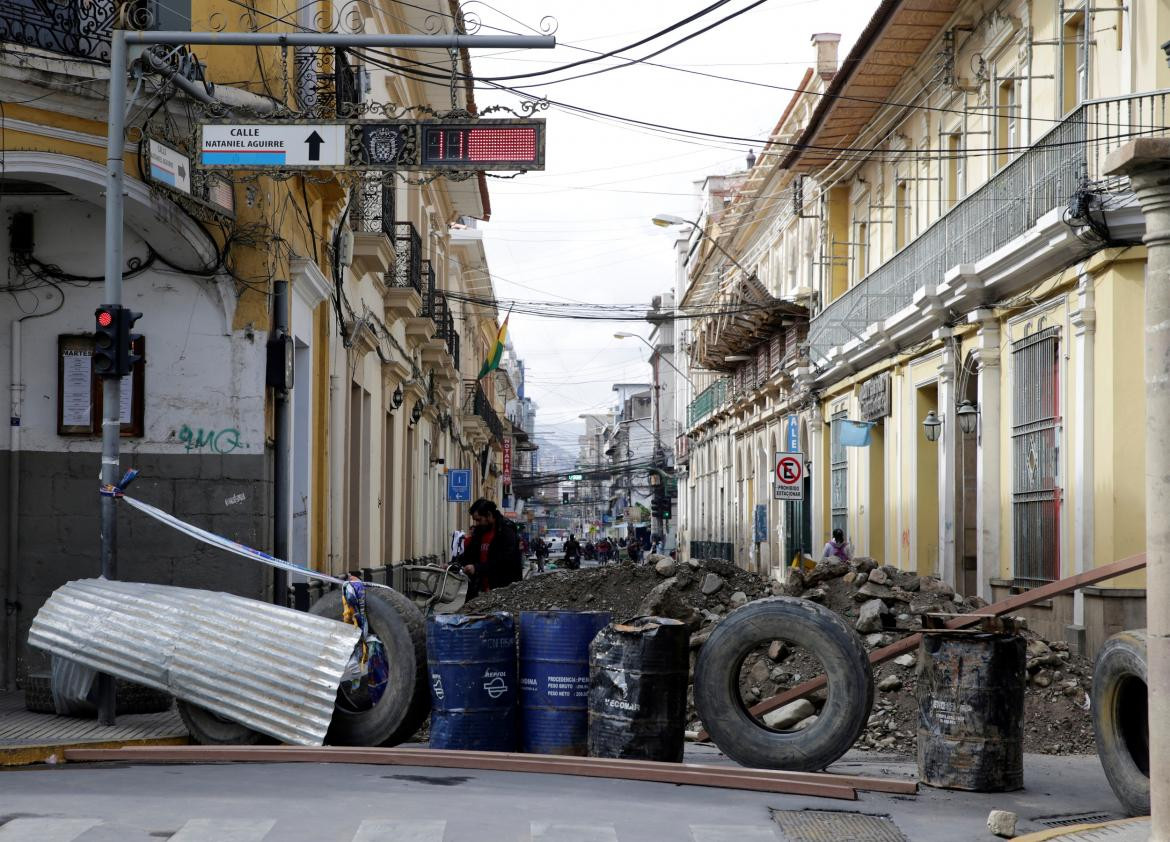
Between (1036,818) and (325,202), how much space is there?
1042 cm

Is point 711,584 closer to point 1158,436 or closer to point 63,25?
point 63,25

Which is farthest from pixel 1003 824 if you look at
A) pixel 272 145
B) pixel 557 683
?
pixel 272 145

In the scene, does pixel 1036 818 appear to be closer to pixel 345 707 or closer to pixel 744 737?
→ pixel 744 737

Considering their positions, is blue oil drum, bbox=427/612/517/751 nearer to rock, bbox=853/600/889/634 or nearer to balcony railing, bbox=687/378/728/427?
rock, bbox=853/600/889/634

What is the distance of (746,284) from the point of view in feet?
118

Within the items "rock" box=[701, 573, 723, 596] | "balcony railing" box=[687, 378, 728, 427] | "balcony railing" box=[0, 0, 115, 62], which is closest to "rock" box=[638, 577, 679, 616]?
"rock" box=[701, 573, 723, 596]

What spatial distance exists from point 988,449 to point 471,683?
12.2 meters

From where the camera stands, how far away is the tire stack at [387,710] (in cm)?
995

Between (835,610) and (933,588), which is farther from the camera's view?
(933,588)

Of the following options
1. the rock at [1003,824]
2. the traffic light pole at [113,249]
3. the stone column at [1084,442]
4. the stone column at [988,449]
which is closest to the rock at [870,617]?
the stone column at [1084,442]

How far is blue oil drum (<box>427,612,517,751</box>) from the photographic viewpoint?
9711mm

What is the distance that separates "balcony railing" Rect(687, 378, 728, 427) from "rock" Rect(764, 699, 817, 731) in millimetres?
34764

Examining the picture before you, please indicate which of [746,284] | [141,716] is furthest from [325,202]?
[746,284]

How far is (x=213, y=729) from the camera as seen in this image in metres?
9.95
